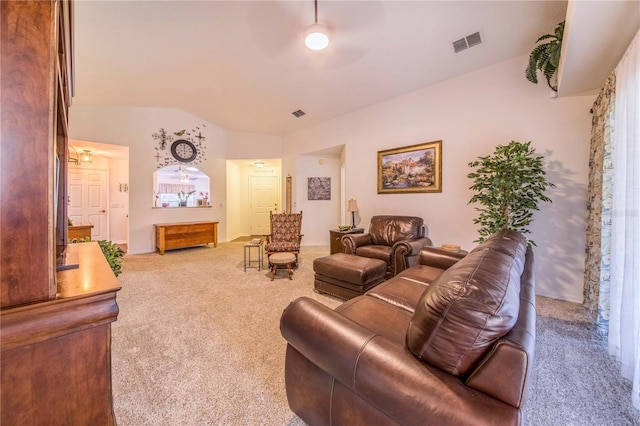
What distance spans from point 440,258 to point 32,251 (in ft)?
9.23

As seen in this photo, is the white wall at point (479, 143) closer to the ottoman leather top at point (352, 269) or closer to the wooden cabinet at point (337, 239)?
the wooden cabinet at point (337, 239)

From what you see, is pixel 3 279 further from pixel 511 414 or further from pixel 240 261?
pixel 240 261

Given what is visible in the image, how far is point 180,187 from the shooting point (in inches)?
228

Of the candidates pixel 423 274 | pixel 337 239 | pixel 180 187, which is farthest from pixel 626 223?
pixel 180 187

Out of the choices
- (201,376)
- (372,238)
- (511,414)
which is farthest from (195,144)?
(511,414)

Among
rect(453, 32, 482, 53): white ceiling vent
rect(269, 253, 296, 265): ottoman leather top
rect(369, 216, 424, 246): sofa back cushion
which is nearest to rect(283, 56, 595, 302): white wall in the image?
rect(369, 216, 424, 246): sofa back cushion

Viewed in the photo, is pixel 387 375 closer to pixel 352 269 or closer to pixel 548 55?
pixel 352 269

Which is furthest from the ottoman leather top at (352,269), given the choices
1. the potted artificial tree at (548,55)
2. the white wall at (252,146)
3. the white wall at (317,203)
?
the white wall at (252,146)

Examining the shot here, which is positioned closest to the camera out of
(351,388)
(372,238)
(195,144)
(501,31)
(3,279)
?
(3,279)

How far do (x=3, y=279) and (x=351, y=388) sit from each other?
1.10m

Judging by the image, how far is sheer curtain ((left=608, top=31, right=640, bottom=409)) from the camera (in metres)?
1.56

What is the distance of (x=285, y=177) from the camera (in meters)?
6.57

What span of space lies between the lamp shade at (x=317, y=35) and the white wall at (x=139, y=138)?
4271 mm

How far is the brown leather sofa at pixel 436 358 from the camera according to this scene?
72cm
